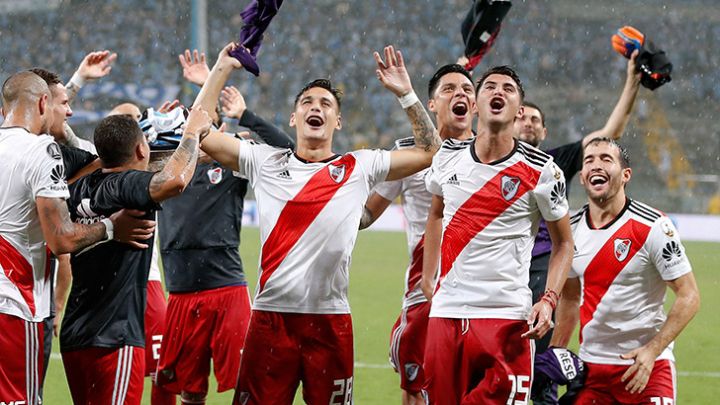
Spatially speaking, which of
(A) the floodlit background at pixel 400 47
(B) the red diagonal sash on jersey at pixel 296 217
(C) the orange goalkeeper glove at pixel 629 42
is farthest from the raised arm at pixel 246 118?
(A) the floodlit background at pixel 400 47

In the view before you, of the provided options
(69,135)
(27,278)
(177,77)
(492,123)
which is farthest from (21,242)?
(177,77)

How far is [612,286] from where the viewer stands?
5.45 metres

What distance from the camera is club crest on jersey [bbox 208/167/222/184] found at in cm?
675

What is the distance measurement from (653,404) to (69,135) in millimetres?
3887

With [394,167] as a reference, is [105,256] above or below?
below

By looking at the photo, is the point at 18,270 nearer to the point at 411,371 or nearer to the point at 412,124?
the point at 412,124

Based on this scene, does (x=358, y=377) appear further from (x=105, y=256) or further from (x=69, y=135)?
(x=105, y=256)

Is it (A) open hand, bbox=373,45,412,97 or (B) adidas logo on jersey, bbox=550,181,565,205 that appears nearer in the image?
(B) adidas logo on jersey, bbox=550,181,565,205

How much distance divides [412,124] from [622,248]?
1314 millimetres

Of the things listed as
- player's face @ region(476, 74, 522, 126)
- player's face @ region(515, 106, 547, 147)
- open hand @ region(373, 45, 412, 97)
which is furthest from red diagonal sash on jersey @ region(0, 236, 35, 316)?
player's face @ region(515, 106, 547, 147)

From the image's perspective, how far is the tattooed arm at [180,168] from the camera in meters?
4.55

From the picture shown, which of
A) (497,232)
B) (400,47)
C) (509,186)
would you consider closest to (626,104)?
(509,186)

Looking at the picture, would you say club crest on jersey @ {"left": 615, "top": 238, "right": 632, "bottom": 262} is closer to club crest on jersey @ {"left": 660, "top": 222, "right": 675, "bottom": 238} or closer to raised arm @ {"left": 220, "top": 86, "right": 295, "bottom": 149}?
club crest on jersey @ {"left": 660, "top": 222, "right": 675, "bottom": 238}

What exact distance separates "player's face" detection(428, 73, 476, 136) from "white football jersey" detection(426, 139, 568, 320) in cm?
101
